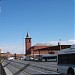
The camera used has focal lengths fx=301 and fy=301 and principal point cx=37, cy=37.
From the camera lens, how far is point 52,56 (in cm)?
10331

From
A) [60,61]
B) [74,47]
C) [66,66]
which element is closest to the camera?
[74,47]

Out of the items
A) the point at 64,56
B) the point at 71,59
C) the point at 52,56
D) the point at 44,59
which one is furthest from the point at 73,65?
the point at 44,59

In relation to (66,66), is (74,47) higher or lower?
higher

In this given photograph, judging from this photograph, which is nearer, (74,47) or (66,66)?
(74,47)

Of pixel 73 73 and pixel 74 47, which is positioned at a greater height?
pixel 74 47

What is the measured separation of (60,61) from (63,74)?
4.38 ft

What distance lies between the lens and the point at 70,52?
24859mm

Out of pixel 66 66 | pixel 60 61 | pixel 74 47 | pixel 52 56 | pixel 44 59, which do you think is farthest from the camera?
pixel 44 59

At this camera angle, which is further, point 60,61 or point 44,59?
point 44,59

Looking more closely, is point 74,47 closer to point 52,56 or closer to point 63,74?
point 63,74

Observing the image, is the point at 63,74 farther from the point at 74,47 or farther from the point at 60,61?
the point at 74,47

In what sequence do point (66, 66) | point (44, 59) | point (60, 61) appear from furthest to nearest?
1. point (44, 59)
2. point (60, 61)
3. point (66, 66)

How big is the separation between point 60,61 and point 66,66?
6.43ft

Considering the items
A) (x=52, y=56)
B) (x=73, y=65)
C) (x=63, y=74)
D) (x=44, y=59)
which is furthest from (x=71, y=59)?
(x=44, y=59)
